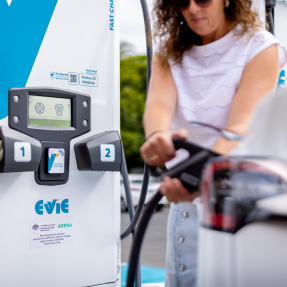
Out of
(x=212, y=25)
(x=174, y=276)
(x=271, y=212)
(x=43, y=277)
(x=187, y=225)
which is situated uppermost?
(x=212, y=25)

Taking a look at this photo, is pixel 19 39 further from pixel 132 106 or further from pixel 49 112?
pixel 132 106

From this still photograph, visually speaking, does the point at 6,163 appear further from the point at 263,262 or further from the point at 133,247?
the point at 263,262

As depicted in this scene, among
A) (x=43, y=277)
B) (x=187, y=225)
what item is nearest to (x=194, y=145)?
(x=187, y=225)

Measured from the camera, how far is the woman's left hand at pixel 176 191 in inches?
44.9

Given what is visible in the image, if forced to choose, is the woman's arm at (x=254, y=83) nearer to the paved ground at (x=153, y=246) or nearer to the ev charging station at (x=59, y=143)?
the ev charging station at (x=59, y=143)

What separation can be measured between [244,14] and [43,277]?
4.53 ft

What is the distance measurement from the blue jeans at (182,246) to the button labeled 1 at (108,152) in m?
0.57

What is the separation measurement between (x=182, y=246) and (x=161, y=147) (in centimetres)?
68

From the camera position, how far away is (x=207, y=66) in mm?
1509

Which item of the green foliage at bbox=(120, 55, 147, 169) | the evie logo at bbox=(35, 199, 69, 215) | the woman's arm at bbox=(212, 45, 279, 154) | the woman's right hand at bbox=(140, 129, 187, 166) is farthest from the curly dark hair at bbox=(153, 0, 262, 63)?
the green foliage at bbox=(120, 55, 147, 169)

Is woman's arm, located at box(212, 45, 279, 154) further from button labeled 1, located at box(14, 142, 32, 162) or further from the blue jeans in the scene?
button labeled 1, located at box(14, 142, 32, 162)

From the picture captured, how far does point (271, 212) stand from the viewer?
2.28ft

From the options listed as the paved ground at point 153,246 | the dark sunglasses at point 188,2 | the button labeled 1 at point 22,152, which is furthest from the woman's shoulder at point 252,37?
the paved ground at point 153,246

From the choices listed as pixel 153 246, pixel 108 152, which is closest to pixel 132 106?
pixel 153 246
